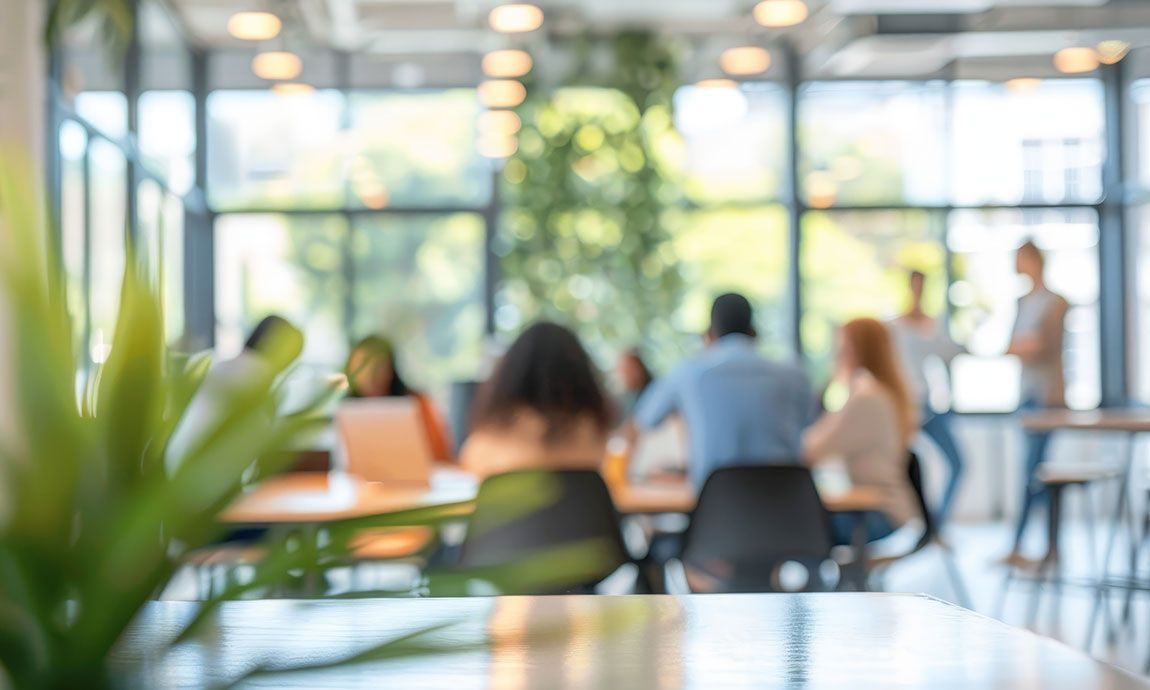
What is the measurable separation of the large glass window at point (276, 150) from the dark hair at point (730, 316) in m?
6.02

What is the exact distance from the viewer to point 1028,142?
10172 millimetres

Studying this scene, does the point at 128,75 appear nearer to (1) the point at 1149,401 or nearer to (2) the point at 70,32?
(2) the point at 70,32

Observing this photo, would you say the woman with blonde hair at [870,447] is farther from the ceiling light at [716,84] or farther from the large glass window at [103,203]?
the ceiling light at [716,84]

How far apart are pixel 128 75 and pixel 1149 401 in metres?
7.10

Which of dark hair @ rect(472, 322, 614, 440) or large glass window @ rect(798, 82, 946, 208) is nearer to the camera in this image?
dark hair @ rect(472, 322, 614, 440)

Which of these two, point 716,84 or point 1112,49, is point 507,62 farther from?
point 1112,49

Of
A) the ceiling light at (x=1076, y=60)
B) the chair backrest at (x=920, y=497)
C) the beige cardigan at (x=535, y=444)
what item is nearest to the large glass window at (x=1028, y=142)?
the ceiling light at (x=1076, y=60)

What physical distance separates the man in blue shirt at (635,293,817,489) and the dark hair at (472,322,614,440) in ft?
1.73

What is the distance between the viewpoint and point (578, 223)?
31.1ft

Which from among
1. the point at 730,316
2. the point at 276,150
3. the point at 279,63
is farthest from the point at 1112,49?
the point at 730,316

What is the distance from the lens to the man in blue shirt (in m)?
4.08

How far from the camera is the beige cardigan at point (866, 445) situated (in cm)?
434

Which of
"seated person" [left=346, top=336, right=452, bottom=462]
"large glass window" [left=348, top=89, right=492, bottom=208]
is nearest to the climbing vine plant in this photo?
"large glass window" [left=348, top=89, right=492, bottom=208]

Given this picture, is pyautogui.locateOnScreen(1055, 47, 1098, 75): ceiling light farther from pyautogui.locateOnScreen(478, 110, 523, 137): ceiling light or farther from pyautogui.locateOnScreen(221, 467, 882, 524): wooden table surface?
pyautogui.locateOnScreen(221, 467, 882, 524): wooden table surface
